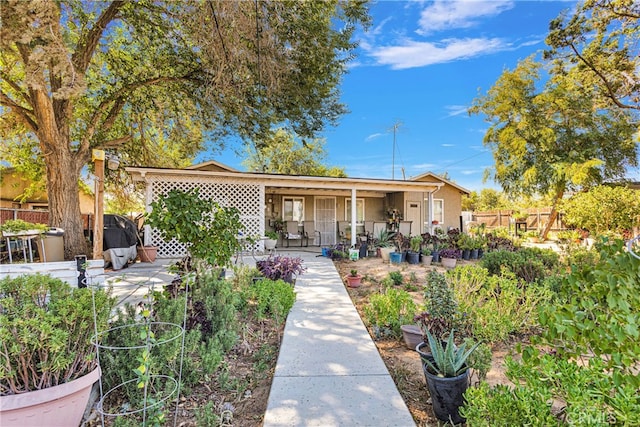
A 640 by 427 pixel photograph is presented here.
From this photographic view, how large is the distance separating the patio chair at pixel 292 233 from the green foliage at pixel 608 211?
1058 centimetres

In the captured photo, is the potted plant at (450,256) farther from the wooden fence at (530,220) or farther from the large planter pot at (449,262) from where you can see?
the wooden fence at (530,220)

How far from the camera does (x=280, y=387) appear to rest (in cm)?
228

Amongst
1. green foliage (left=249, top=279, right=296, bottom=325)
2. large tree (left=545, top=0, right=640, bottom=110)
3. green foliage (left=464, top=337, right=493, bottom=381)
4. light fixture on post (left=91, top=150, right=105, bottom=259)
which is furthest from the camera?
large tree (left=545, top=0, right=640, bottom=110)

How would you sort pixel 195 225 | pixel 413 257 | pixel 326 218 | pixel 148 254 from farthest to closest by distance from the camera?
pixel 326 218 < pixel 148 254 < pixel 413 257 < pixel 195 225

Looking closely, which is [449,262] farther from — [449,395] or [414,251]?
[449,395]

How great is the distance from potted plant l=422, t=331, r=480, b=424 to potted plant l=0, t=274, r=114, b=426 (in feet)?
6.80

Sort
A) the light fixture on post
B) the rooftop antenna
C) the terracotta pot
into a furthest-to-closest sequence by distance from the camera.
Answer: the rooftop antenna < the terracotta pot < the light fixture on post

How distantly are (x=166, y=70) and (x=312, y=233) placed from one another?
7.77 meters

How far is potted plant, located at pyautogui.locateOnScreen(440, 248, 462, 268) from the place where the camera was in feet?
24.0

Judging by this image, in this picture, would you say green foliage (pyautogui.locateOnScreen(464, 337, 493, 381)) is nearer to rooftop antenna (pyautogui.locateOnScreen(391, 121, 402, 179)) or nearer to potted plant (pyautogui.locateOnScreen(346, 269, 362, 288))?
potted plant (pyautogui.locateOnScreen(346, 269, 362, 288))

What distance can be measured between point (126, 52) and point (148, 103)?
120 centimetres

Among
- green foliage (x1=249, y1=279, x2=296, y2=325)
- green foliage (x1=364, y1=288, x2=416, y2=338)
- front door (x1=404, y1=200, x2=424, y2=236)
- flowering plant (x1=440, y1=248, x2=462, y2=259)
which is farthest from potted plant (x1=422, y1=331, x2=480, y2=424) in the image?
front door (x1=404, y1=200, x2=424, y2=236)

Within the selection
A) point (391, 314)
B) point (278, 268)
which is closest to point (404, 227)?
point (278, 268)

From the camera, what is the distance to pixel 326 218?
43.1ft
